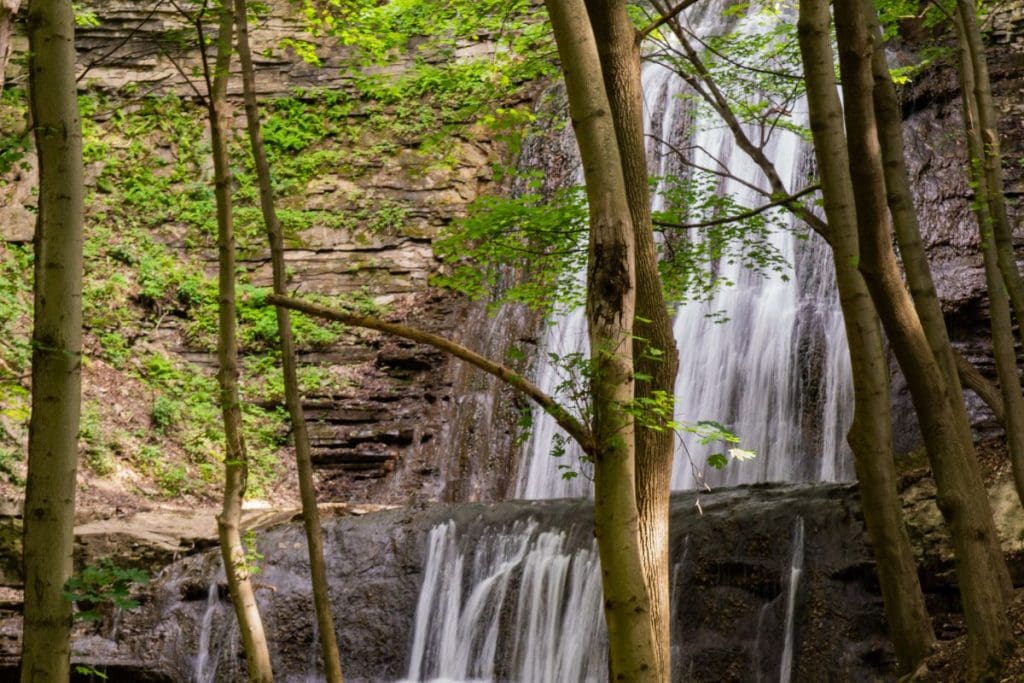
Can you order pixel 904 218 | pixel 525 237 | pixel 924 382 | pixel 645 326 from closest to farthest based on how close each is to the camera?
pixel 645 326 < pixel 924 382 < pixel 904 218 < pixel 525 237

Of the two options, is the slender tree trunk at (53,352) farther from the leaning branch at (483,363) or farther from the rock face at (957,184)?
the rock face at (957,184)

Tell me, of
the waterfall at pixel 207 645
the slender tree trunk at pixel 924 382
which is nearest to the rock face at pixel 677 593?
the waterfall at pixel 207 645

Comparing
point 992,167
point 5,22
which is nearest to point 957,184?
point 992,167

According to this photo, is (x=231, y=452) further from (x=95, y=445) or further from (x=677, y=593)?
(x=95, y=445)

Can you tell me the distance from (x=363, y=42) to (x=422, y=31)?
1.25m

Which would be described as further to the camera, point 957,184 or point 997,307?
point 957,184

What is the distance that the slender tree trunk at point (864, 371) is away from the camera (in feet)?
20.5

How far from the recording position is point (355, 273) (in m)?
17.8

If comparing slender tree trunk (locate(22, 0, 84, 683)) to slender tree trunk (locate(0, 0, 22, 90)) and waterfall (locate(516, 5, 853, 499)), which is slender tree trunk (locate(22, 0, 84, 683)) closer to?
slender tree trunk (locate(0, 0, 22, 90))

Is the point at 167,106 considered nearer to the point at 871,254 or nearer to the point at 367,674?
the point at 367,674

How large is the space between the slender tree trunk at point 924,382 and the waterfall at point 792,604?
7.14 feet

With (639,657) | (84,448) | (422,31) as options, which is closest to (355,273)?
(84,448)

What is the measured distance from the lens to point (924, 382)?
21.5 feet

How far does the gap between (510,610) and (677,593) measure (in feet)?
6.00
